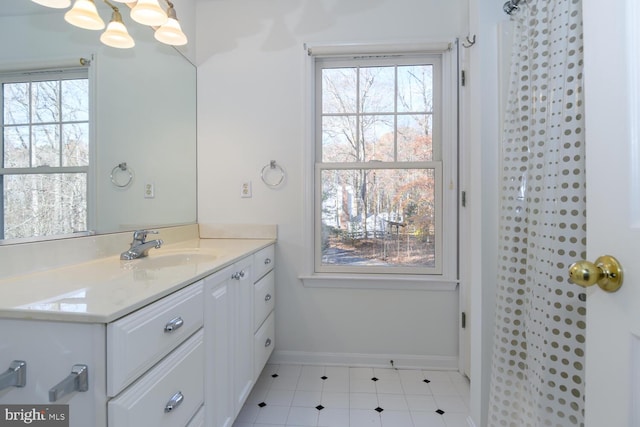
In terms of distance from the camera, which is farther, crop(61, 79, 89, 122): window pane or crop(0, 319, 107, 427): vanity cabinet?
crop(61, 79, 89, 122): window pane

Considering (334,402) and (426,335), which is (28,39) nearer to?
(334,402)

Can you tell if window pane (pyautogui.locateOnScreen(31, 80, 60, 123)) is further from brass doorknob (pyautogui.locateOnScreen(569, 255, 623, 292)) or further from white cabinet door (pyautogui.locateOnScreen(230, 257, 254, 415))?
brass doorknob (pyautogui.locateOnScreen(569, 255, 623, 292))

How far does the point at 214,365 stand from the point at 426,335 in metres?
1.38

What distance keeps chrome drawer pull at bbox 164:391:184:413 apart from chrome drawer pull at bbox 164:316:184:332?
201mm

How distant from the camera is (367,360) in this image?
6.18ft

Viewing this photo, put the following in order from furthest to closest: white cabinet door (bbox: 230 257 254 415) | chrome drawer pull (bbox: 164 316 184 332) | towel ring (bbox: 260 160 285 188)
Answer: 1. towel ring (bbox: 260 160 285 188)
2. white cabinet door (bbox: 230 257 254 415)
3. chrome drawer pull (bbox: 164 316 184 332)

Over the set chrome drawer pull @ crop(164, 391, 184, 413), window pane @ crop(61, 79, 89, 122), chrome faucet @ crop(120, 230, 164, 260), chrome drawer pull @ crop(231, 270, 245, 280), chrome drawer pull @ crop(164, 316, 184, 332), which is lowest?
Result: chrome drawer pull @ crop(164, 391, 184, 413)

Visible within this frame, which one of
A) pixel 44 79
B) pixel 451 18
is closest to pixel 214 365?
pixel 44 79

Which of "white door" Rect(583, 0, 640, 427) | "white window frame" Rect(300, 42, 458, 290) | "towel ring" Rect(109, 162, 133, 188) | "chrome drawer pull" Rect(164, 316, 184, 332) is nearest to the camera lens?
"white door" Rect(583, 0, 640, 427)

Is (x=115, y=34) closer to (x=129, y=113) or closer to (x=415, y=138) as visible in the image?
(x=129, y=113)

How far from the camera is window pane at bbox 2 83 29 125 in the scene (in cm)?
93

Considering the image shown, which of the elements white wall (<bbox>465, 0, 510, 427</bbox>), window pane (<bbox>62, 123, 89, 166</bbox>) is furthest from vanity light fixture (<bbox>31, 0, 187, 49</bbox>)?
white wall (<bbox>465, 0, 510, 427</bbox>)

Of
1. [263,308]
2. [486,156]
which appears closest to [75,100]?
[263,308]

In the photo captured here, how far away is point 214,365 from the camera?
1.07 metres
